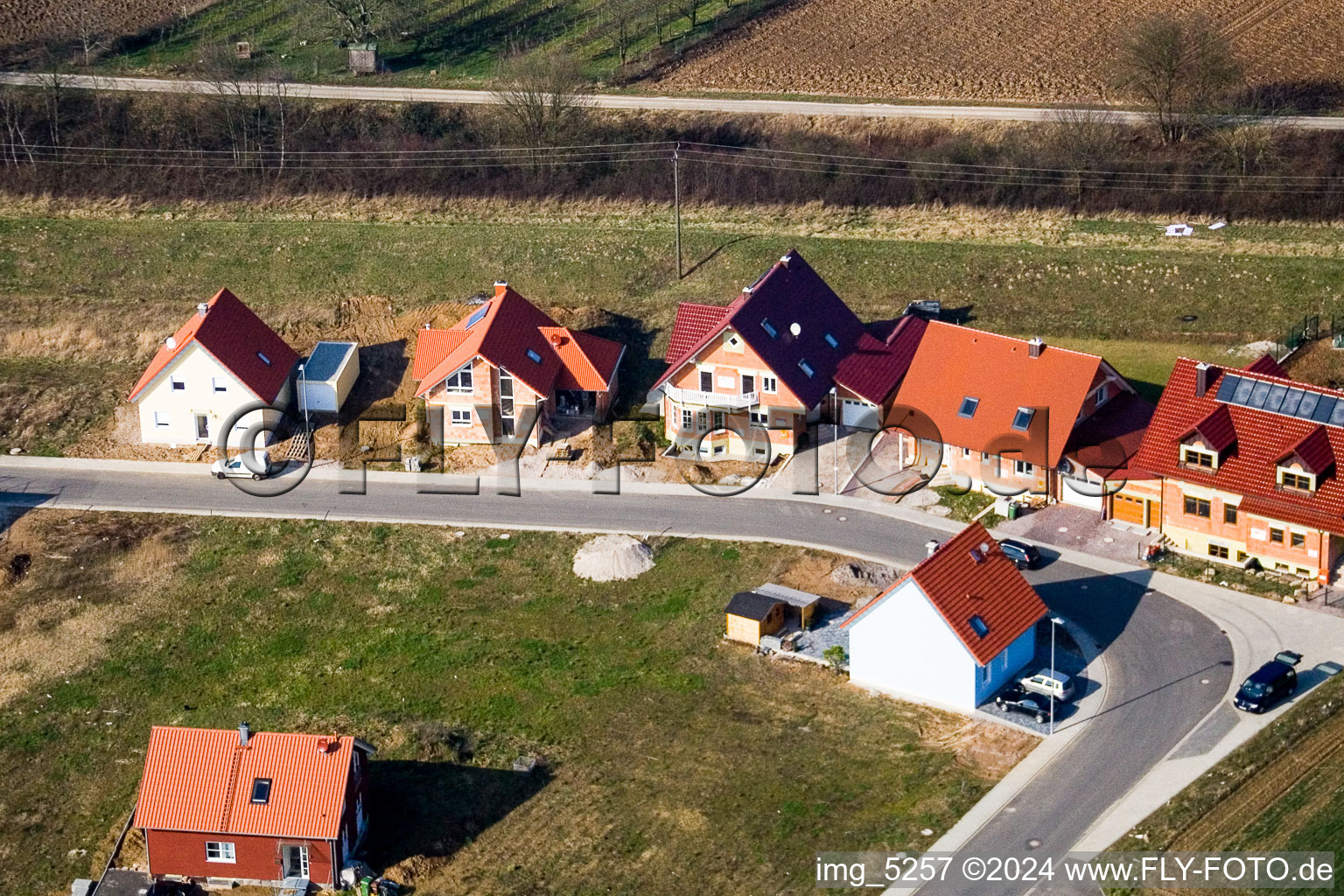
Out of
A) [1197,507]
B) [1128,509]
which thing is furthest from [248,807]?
[1197,507]

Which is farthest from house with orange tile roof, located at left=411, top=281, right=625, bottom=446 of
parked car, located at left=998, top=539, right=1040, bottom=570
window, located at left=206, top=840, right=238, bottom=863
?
window, located at left=206, top=840, right=238, bottom=863

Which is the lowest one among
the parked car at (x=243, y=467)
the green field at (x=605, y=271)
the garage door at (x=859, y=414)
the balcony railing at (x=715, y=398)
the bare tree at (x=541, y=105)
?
the parked car at (x=243, y=467)

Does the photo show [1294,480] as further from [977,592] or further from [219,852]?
[219,852]

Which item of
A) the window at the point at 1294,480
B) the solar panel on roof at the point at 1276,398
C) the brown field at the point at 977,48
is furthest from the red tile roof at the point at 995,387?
the brown field at the point at 977,48

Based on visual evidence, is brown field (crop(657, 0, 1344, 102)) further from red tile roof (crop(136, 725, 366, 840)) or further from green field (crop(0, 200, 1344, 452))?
red tile roof (crop(136, 725, 366, 840))

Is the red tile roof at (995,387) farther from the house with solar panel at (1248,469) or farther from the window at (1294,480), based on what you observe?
the window at (1294,480)

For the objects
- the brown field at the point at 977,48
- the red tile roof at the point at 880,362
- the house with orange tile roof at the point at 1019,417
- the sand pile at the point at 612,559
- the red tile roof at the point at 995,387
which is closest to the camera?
the sand pile at the point at 612,559

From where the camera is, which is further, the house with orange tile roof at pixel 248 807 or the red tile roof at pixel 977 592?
the red tile roof at pixel 977 592
